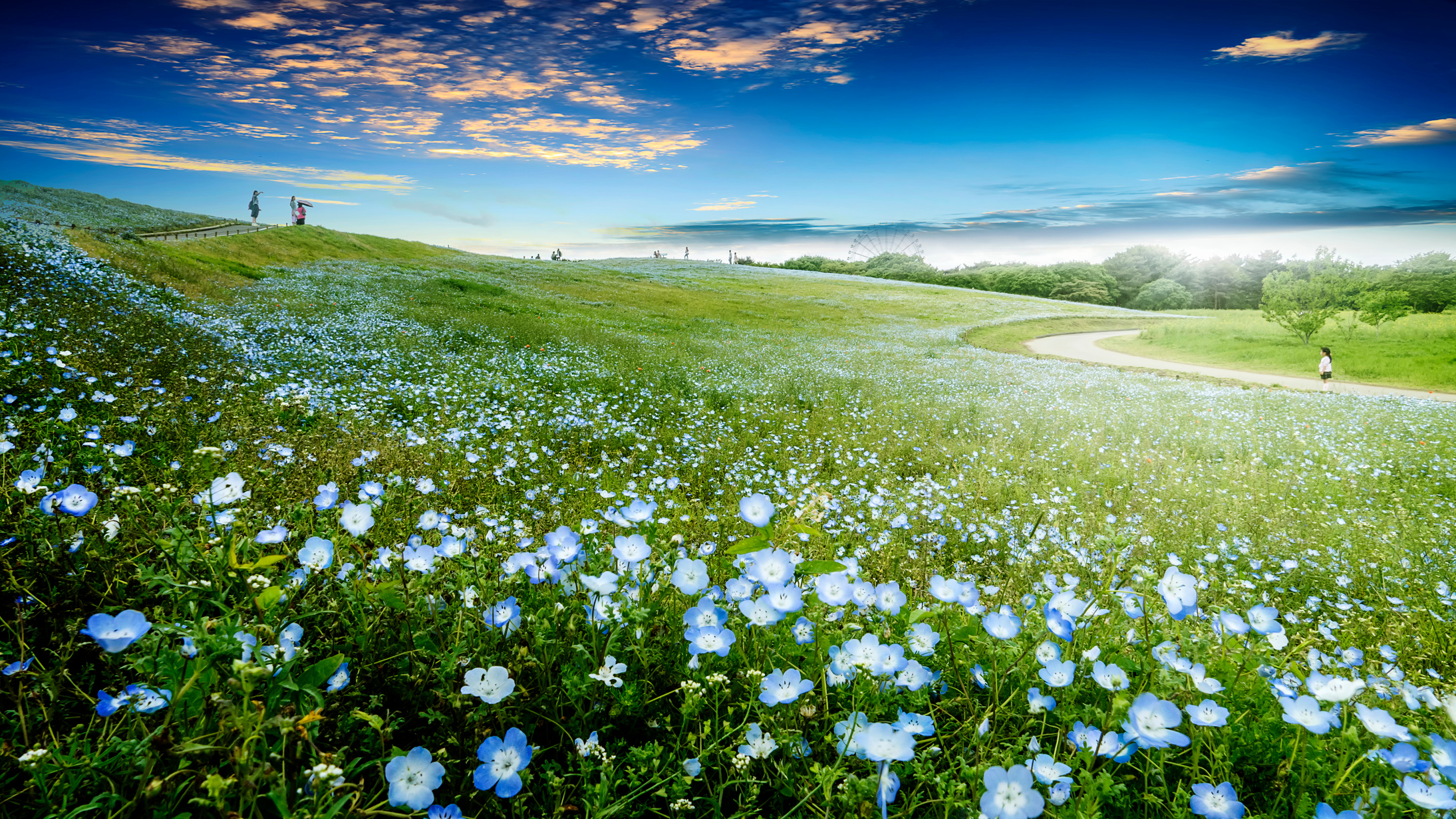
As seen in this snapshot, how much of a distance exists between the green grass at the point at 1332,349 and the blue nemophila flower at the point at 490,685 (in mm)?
35965

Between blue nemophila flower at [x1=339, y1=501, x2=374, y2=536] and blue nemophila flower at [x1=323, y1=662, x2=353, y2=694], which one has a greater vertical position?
blue nemophila flower at [x1=339, y1=501, x2=374, y2=536]

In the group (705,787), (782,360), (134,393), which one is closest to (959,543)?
(705,787)

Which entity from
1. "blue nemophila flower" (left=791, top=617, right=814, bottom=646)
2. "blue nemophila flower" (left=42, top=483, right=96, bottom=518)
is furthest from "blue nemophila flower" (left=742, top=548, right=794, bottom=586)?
"blue nemophila flower" (left=42, top=483, right=96, bottom=518)

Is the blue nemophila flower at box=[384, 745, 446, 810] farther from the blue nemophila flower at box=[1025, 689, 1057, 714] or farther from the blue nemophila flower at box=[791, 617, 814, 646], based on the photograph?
the blue nemophila flower at box=[1025, 689, 1057, 714]

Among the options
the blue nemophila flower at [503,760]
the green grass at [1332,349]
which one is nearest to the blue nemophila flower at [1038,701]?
the blue nemophila flower at [503,760]

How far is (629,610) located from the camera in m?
1.77

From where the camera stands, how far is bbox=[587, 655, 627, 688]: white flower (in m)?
1.71

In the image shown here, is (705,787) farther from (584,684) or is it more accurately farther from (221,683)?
(221,683)

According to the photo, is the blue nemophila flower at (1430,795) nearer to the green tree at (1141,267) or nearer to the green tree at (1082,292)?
the green tree at (1082,292)

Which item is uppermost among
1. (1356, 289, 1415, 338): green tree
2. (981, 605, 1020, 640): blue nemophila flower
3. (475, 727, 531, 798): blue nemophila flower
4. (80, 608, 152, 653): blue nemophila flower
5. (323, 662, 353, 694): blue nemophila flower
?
(1356, 289, 1415, 338): green tree

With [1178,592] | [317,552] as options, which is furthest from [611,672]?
[1178,592]

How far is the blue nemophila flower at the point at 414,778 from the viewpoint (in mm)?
1271

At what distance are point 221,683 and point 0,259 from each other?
12596 mm

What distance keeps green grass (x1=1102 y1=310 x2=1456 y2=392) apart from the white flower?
1402 inches
